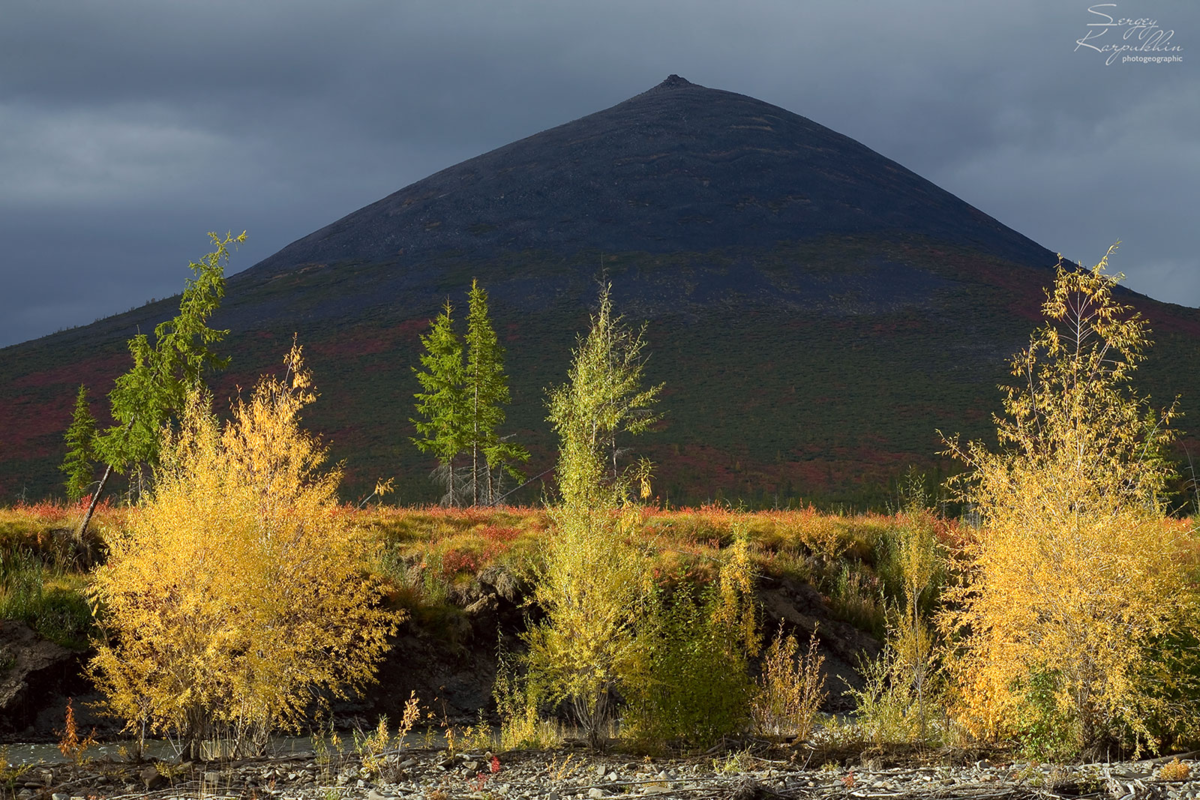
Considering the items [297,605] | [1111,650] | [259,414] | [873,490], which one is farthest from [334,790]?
[873,490]

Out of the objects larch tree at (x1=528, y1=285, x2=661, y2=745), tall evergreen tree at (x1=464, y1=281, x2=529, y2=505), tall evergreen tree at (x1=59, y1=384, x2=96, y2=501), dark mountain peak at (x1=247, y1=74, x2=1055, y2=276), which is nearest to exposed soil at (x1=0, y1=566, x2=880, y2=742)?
larch tree at (x1=528, y1=285, x2=661, y2=745)

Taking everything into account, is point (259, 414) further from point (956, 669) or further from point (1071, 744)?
point (1071, 744)

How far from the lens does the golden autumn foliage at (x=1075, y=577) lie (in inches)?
439

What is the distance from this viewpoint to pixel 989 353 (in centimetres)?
7856

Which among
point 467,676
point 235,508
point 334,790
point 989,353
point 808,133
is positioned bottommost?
point 467,676

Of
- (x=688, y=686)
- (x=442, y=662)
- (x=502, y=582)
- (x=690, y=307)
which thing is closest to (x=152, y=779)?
(x=688, y=686)

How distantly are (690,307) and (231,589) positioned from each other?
263 ft

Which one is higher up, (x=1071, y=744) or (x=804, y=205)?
(x=804, y=205)

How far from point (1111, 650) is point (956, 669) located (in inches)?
79.4

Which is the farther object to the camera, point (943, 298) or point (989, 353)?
point (943, 298)

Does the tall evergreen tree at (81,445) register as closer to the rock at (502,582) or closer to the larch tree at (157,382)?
the larch tree at (157,382)

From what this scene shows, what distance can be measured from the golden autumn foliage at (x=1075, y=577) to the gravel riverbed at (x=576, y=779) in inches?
30.0

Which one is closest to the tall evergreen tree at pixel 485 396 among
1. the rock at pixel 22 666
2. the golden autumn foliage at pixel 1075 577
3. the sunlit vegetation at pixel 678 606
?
the sunlit vegetation at pixel 678 606

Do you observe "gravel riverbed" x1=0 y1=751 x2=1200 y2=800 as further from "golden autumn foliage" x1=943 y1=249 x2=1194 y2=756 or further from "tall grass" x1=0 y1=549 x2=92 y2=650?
"tall grass" x1=0 y1=549 x2=92 y2=650
